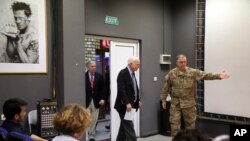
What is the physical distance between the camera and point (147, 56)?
Result: 597cm

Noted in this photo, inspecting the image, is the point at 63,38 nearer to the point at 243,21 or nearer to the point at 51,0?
the point at 51,0

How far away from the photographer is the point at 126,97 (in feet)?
13.8

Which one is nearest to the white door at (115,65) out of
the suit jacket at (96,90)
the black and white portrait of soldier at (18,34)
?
the suit jacket at (96,90)

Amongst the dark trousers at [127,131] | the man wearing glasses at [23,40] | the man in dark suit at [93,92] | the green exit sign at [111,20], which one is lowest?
the dark trousers at [127,131]

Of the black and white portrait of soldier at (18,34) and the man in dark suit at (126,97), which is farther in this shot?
the man in dark suit at (126,97)

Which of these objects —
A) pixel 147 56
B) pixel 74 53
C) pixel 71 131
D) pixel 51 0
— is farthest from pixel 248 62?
pixel 71 131

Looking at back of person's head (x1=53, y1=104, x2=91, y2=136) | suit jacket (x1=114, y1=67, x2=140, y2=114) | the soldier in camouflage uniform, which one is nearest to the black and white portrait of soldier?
suit jacket (x1=114, y1=67, x2=140, y2=114)

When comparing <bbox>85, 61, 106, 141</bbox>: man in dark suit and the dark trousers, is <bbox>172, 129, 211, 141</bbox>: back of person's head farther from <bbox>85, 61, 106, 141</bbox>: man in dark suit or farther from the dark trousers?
<bbox>85, 61, 106, 141</bbox>: man in dark suit

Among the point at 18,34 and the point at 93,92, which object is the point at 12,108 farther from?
the point at 93,92

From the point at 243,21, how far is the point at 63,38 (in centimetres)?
302

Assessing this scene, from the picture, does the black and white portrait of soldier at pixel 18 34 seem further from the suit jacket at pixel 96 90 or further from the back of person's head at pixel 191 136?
the back of person's head at pixel 191 136

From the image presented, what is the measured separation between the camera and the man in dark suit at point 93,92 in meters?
5.07

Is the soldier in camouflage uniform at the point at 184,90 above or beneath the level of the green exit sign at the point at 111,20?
beneath

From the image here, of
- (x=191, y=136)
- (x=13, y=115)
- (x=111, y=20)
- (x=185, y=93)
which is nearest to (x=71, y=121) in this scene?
(x=13, y=115)
